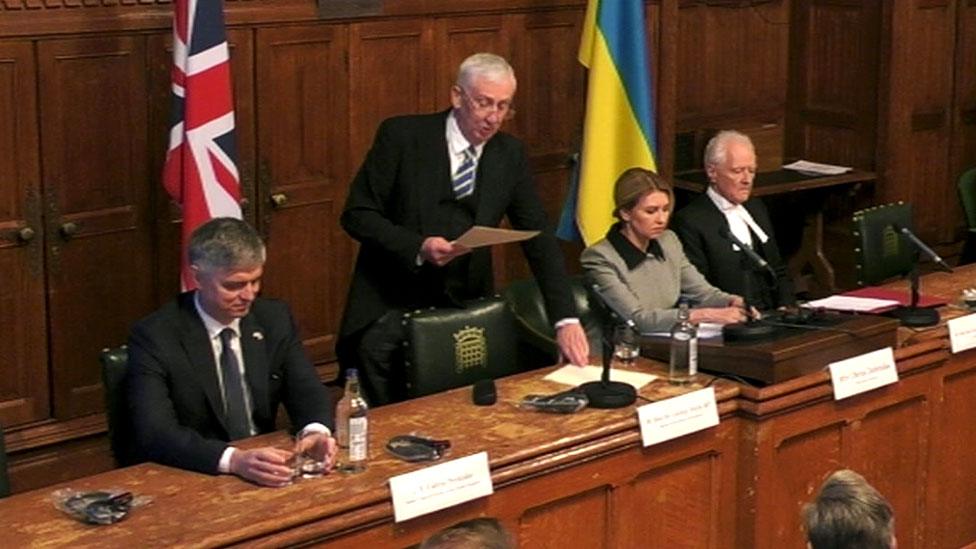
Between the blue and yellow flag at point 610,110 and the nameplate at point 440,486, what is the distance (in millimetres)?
2906

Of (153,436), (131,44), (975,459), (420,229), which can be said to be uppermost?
(131,44)

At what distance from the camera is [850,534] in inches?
124

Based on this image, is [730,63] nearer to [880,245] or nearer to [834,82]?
[834,82]

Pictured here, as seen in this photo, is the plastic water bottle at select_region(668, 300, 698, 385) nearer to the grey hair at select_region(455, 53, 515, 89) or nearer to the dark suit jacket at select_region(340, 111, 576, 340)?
the dark suit jacket at select_region(340, 111, 576, 340)

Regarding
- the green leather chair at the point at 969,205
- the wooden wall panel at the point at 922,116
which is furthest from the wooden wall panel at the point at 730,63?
the green leather chair at the point at 969,205

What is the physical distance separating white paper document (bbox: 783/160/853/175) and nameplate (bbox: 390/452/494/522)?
16.1 ft

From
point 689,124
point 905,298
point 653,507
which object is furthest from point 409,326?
point 689,124

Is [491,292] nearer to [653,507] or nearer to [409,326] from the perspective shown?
[409,326]

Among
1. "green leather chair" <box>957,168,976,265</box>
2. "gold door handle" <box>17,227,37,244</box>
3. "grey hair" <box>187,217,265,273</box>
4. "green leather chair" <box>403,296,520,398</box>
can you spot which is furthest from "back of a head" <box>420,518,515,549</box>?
"green leather chair" <box>957,168,976,265</box>

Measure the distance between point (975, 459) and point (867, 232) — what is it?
52.1 inches

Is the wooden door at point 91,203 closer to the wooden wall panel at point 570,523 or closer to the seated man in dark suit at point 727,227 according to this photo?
the seated man in dark suit at point 727,227

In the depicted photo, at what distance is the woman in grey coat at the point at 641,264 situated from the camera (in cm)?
534

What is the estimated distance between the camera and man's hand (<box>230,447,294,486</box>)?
3.92 meters

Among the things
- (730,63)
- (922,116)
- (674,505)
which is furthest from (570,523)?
(922,116)
